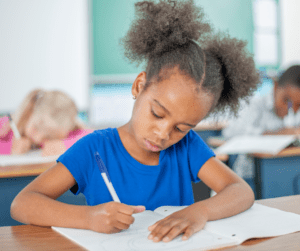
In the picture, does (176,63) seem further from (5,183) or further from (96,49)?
(96,49)

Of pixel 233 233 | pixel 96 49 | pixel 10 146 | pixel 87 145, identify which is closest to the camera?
pixel 233 233

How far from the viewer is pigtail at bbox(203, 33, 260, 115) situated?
0.97 metres

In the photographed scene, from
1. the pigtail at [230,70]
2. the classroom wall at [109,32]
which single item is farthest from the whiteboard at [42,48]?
the pigtail at [230,70]

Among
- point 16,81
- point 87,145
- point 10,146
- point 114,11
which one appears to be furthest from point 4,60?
point 87,145

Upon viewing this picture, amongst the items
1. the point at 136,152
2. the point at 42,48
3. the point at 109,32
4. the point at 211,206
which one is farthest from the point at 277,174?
the point at 42,48

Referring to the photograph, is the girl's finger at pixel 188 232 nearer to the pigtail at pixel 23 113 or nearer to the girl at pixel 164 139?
the girl at pixel 164 139

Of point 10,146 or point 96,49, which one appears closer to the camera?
point 10,146

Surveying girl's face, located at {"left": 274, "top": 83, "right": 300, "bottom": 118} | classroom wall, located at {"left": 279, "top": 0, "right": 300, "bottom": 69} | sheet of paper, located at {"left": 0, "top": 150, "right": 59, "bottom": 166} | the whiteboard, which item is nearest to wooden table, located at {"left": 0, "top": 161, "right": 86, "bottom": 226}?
sheet of paper, located at {"left": 0, "top": 150, "right": 59, "bottom": 166}

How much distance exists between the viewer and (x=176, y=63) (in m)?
0.90

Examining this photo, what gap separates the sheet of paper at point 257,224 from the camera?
0.65 metres

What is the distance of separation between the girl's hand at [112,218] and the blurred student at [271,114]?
6.24 feet

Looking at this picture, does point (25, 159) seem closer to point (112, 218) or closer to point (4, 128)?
point (4, 128)

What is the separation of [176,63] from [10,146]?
4.46 ft

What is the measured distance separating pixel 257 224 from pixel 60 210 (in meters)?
0.40
